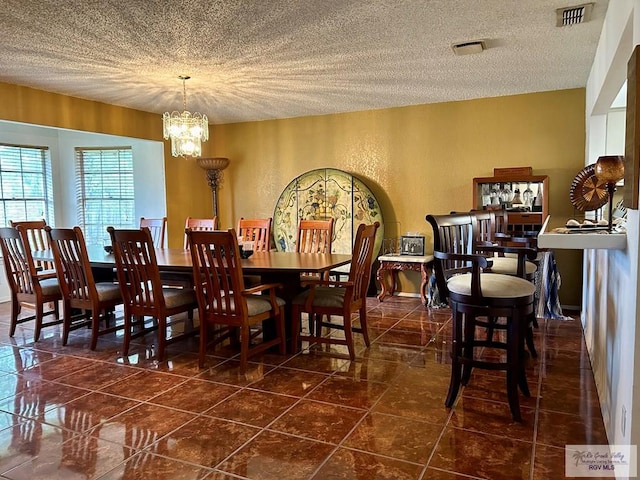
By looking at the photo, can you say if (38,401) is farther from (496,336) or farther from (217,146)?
(217,146)

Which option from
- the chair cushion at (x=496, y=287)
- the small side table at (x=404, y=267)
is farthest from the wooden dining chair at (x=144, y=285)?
the small side table at (x=404, y=267)

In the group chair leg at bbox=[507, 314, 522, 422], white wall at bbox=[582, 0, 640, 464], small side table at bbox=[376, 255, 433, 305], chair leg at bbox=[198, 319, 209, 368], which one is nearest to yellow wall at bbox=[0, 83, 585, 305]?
small side table at bbox=[376, 255, 433, 305]

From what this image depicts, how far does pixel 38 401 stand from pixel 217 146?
4841 mm

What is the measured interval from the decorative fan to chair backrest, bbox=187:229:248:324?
2.49 metres

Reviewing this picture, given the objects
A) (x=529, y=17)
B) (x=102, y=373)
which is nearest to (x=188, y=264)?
(x=102, y=373)

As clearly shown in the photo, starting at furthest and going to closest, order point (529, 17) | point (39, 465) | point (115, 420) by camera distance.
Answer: point (529, 17) < point (115, 420) < point (39, 465)

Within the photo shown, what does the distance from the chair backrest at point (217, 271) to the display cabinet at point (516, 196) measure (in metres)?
3.03

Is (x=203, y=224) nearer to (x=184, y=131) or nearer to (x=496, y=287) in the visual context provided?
(x=184, y=131)

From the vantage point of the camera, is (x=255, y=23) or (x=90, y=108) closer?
(x=255, y=23)

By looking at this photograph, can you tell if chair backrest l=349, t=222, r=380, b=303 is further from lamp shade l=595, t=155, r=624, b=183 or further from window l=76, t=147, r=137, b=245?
window l=76, t=147, r=137, b=245

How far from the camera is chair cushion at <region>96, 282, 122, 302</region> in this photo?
3941mm

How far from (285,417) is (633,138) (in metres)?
2.12

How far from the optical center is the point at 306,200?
6340mm

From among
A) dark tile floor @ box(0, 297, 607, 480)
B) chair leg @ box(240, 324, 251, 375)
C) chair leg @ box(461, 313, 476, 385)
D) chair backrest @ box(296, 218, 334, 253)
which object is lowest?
dark tile floor @ box(0, 297, 607, 480)
